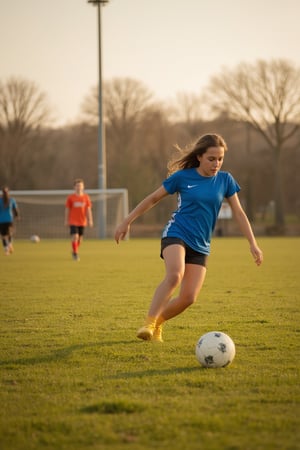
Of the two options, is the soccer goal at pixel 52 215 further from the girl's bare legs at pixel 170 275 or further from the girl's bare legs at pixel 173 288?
the girl's bare legs at pixel 170 275

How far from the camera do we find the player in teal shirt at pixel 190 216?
21.5ft

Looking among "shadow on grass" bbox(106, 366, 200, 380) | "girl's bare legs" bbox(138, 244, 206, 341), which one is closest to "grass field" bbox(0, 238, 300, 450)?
"shadow on grass" bbox(106, 366, 200, 380)

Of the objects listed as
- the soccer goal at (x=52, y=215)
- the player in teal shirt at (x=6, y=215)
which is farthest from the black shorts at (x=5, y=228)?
the soccer goal at (x=52, y=215)

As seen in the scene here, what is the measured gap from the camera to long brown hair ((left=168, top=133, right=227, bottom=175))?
657 cm

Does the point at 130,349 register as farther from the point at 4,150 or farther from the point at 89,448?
the point at 4,150

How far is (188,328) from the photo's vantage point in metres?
7.76

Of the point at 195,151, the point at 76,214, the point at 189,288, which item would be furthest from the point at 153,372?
the point at 76,214

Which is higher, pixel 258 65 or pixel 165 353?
pixel 258 65

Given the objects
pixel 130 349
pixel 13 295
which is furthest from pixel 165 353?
pixel 13 295

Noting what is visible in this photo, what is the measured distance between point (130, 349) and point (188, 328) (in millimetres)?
1375

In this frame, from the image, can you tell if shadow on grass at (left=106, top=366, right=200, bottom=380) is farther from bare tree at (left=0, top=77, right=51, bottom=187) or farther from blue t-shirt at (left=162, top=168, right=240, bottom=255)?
bare tree at (left=0, top=77, right=51, bottom=187)

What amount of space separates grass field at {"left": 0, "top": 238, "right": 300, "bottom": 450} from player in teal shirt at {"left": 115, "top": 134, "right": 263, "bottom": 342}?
422 mm

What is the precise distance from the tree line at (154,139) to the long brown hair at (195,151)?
127 ft

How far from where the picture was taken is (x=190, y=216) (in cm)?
663
